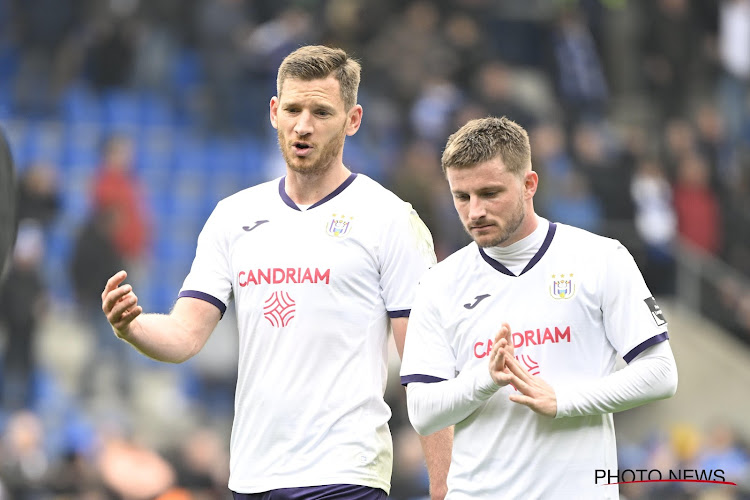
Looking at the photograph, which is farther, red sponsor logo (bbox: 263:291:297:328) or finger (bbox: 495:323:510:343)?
red sponsor logo (bbox: 263:291:297:328)

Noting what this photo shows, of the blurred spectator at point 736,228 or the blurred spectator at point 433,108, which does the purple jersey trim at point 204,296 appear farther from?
the blurred spectator at point 736,228

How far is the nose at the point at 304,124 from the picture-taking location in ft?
18.5

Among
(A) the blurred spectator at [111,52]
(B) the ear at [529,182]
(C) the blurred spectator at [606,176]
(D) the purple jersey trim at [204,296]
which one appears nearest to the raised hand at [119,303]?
(D) the purple jersey trim at [204,296]

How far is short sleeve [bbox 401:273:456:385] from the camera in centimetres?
534

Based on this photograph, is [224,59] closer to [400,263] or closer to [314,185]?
[314,185]

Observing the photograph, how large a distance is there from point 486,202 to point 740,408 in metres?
13.3

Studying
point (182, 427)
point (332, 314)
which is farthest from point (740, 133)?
point (332, 314)

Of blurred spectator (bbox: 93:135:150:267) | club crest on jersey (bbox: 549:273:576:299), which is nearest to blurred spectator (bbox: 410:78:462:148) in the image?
blurred spectator (bbox: 93:135:150:267)

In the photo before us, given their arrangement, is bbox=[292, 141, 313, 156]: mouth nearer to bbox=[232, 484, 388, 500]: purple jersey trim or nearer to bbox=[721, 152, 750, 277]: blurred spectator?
bbox=[232, 484, 388, 500]: purple jersey trim

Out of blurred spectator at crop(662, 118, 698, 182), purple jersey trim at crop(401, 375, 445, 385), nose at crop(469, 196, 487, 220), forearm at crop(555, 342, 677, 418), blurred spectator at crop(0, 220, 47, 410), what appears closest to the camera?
forearm at crop(555, 342, 677, 418)

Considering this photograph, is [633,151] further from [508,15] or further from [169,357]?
[169,357]

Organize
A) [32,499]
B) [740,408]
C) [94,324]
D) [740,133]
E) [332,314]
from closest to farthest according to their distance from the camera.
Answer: [332,314] < [32,499] < [94,324] < [740,408] < [740,133]

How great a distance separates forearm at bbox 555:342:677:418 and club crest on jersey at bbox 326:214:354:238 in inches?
47.1

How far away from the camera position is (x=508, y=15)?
22.7 meters
